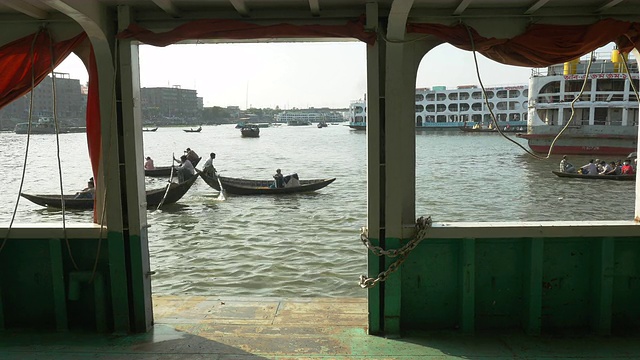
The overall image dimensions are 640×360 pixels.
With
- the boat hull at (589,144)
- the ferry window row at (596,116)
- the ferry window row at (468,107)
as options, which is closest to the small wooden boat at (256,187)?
the boat hull at (589,144)

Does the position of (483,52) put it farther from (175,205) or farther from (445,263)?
(175,205)

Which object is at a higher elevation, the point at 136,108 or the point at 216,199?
the point at 136,108

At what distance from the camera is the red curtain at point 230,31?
4.05m

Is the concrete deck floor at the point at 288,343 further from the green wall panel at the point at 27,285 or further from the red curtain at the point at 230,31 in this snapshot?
the red curtain at the point at 230,31

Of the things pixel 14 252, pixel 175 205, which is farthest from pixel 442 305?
pixel 175 205

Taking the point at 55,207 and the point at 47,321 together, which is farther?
the point at 55,207

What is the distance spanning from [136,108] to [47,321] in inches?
79.6

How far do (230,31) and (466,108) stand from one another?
8344 centimetres

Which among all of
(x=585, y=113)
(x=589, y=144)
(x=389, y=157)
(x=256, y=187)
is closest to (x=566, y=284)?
(x=389, y=157)

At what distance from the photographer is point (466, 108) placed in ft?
273

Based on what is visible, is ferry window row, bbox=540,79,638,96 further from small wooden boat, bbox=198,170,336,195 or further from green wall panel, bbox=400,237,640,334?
green wall panel, bbox=400,237,640,334

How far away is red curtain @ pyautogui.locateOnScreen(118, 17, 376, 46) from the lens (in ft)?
13.3

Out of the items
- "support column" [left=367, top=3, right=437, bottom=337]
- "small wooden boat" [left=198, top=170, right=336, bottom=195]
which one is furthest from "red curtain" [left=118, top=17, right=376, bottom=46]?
"small wooden boat" [left=198, top=170, right=336, bottom=195]

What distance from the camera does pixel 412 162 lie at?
4.30 metres
